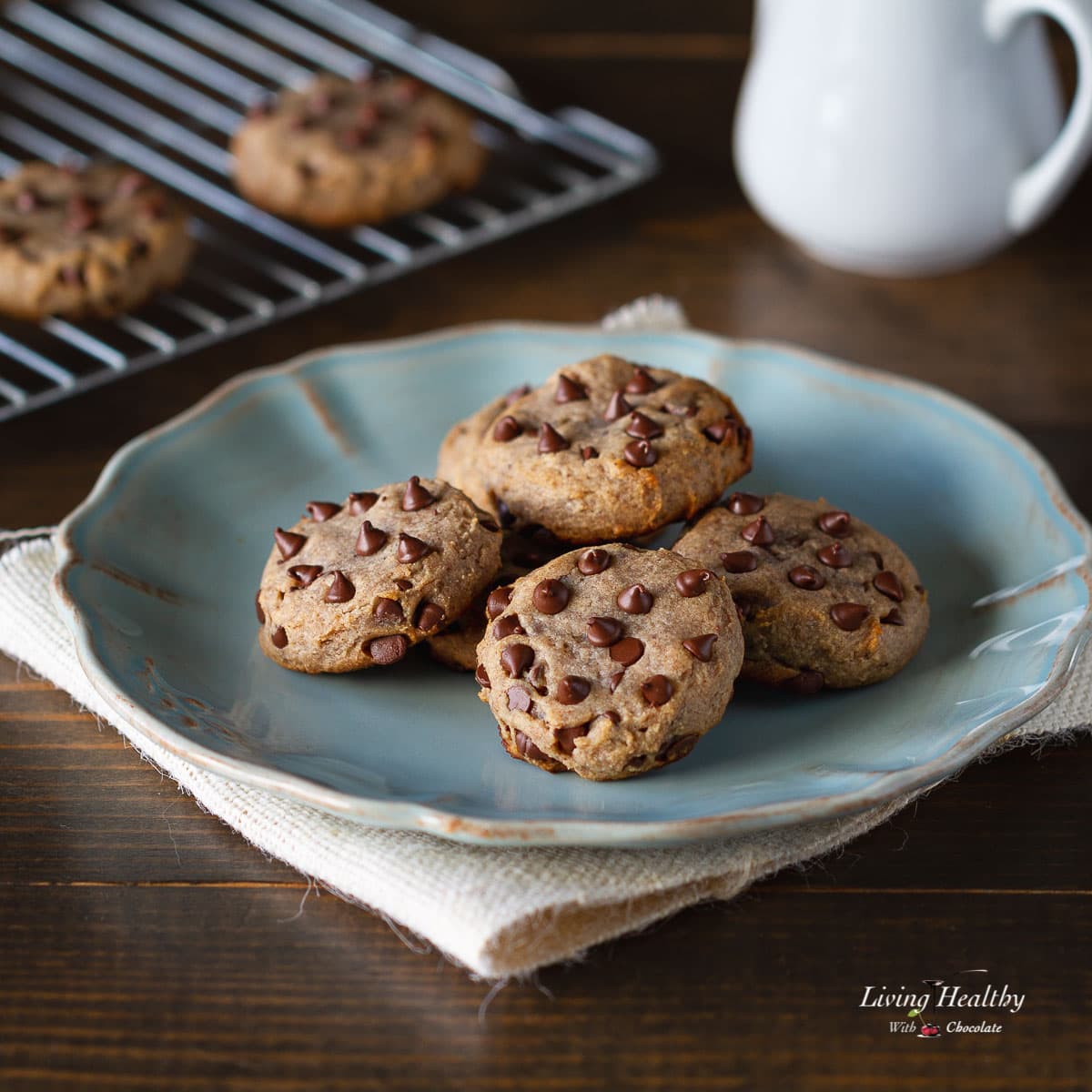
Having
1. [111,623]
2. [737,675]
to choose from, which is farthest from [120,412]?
[737,675]

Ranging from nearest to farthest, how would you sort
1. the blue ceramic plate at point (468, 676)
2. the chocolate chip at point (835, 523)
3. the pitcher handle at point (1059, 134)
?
1. the blue ceramic plate at point (468, 676)
2. the chocolate chip at point (835, 523)
3. the pitcher handle at point (1059, 134)

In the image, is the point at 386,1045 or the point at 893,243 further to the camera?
the point at 893,243

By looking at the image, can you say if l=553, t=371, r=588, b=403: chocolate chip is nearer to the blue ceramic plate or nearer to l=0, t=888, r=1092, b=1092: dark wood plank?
the blue ceramic plate

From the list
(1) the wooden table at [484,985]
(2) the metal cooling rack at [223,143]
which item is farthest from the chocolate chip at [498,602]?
(2) the metal cooling rack at [223,143]

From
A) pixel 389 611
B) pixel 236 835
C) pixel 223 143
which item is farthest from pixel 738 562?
pixel 223 143

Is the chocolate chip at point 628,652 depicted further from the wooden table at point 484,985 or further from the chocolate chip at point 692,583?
the wooden table at point 484,985

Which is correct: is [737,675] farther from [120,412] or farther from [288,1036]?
[120,412]

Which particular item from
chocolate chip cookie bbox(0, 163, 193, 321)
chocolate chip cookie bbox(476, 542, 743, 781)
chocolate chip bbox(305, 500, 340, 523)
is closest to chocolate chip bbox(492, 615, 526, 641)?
chocolate chip cookie bbox(476, 542, 743, 781)
